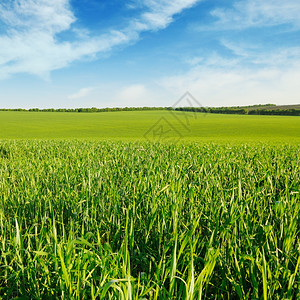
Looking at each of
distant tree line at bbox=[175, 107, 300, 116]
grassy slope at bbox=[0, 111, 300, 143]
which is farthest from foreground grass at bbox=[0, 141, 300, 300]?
distant tree line at bbox=[175, 107, 300, 116]

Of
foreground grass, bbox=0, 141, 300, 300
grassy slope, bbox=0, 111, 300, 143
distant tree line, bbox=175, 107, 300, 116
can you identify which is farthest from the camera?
distant tree line, bbox=175, 107, 300, 116

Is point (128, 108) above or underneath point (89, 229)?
above

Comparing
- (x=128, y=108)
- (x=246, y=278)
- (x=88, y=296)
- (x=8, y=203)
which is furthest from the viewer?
(x=128, y=108)

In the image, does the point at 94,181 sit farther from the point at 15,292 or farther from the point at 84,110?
the point at 84,110

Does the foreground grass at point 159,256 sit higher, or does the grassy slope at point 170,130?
the grassy slope at point 170,130

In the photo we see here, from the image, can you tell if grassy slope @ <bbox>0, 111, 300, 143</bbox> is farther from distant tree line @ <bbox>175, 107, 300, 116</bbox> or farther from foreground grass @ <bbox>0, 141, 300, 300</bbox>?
foreground grass @ <bbox>0, 141, 300, 300</bbox>

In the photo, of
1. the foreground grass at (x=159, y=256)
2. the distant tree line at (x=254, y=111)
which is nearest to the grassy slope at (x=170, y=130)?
the distant tree line at (x=254, y=111)

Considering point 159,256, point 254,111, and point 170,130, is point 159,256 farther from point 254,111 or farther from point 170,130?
point 254,111

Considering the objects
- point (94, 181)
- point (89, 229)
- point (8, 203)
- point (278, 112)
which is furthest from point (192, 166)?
point (278, 112)

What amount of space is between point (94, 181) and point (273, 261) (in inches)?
87.7

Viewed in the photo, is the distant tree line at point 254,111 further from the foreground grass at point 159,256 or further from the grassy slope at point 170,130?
the foreground grass at point 159,256

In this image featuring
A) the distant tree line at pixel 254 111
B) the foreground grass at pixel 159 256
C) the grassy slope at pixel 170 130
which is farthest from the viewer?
the distant tree line at pixel 254 111

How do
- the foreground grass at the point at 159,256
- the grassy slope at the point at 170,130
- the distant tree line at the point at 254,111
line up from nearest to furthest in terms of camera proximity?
1. the foreground grass at the point at 159,256
2. the grassy slope at the point at 170,130
3. the distant tree line at the point at 254,111

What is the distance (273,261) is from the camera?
5.07 feet
